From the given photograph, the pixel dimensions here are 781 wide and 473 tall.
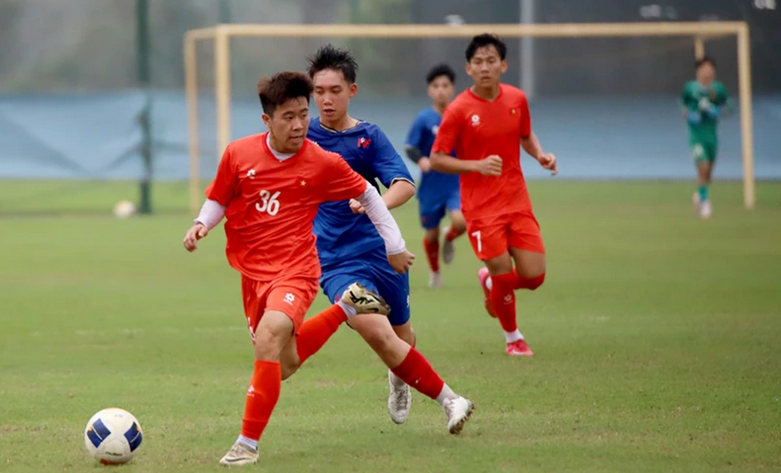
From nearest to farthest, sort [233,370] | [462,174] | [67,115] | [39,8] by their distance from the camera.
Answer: [233,370], [462,174], [67,115], [39,8]

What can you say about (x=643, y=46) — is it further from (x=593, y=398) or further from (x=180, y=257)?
(x=593, y=398)

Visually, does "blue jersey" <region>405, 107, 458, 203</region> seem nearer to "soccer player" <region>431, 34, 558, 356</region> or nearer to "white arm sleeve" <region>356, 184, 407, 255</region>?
"soccer player" <region>431, 34, 558, 356</region>

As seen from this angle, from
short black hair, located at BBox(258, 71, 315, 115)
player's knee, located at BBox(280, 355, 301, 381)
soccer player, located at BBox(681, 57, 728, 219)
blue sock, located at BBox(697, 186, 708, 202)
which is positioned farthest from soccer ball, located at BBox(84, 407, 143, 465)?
soccer player, located at BBox(681, 57, 728, 219)

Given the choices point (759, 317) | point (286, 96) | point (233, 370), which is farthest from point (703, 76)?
point (286, 96)

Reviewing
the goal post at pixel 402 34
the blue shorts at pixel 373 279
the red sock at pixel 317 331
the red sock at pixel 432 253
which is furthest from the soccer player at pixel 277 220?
the goal post at pixel 402 34

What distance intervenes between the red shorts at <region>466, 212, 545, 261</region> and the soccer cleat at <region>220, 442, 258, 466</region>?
3643 mm

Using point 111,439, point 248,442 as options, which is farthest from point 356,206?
point 111,439

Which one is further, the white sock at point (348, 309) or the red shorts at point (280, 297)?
the white sock at point (348, 309)

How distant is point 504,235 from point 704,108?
13250mm

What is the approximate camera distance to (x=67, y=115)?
2489 cm

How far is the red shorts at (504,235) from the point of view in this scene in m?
9.11

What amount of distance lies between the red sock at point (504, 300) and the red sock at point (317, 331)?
9.08ft

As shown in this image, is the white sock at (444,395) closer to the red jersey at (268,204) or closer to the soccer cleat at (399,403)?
the soccer cleat at (399,403)

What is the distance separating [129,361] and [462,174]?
2.77 m
